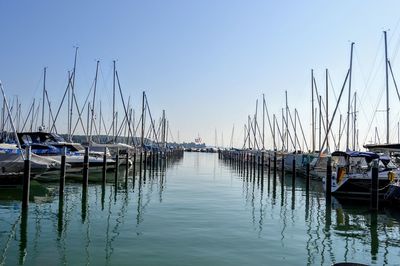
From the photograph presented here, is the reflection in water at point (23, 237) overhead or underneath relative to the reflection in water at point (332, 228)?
overhead

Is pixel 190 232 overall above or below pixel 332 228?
above

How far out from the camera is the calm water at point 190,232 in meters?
13.2

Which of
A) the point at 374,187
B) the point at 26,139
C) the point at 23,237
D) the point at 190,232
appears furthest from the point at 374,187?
the point at 26,139

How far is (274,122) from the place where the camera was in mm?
82812

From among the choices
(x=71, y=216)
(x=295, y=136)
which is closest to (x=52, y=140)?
(x=71, y=216)

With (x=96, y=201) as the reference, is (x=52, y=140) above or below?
above

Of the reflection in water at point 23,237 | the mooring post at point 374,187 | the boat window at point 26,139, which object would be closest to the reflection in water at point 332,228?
the mooring post at point 374,187

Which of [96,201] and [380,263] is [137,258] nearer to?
[380,263]

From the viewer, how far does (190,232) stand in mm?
16719

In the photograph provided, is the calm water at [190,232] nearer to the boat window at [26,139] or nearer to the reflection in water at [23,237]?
the reflection in water at [23,237]

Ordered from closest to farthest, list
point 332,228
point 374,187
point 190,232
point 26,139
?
point 190,232, point 332,228, point 374,187, point 26,139

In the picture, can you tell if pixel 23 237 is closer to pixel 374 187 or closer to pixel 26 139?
pixel 374 187

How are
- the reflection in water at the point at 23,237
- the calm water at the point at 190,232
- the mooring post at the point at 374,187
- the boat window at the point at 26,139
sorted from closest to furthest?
the reflection in water at the point at 23,237, the calm water at the point at 190,232, the mooring post at the point at 374,187, the boat window at the point at 26,139

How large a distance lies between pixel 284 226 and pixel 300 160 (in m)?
33.6
